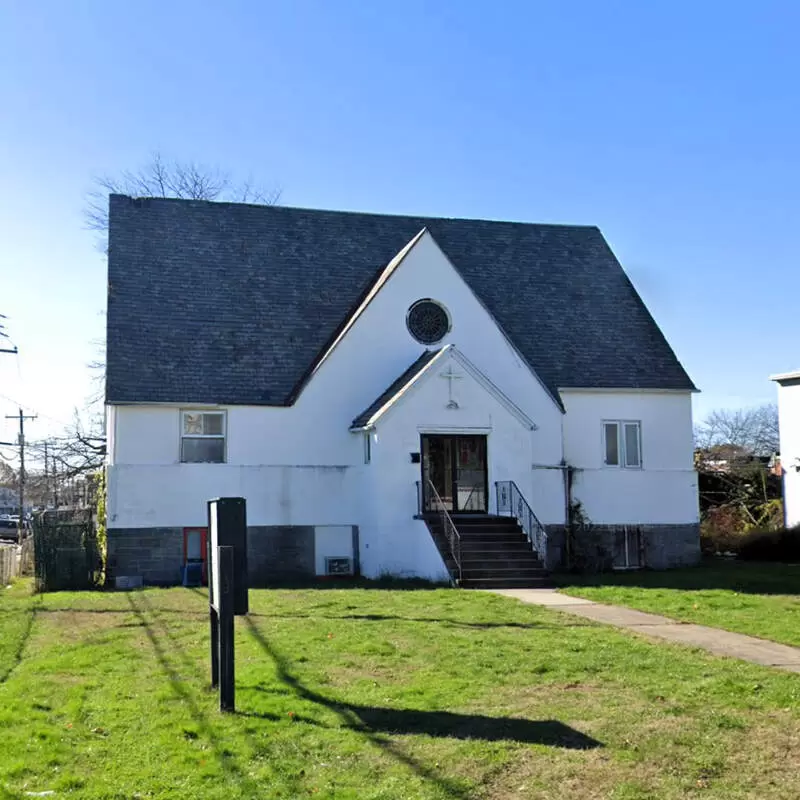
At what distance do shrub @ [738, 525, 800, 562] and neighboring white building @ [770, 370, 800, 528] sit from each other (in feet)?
15.0

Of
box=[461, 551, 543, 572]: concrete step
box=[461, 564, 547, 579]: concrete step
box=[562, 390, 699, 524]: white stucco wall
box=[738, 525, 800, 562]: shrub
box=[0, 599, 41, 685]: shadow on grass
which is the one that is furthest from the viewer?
box=[738, 525, 800, 562]: shrub

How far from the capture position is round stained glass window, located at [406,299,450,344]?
26.3m

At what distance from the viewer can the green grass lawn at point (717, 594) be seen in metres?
14.5

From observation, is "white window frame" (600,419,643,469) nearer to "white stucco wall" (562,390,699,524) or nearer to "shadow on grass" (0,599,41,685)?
"white stucco wall" (562,390,699,524)

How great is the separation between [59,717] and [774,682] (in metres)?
6.88

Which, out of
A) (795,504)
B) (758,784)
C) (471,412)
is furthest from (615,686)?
(795,504)

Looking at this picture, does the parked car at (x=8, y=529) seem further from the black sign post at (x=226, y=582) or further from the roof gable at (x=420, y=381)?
the black sign post at (x=226, y=582)

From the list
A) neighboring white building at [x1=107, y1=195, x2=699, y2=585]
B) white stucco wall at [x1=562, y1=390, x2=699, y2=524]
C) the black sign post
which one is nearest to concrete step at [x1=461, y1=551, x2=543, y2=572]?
neighboring white building at [x1=107, y1=195, x2=699, y2=585]

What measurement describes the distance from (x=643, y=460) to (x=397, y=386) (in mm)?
7796

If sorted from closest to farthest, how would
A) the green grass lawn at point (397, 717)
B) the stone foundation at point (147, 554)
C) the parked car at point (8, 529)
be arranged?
the green grass lawn at point (397, 717) < the stone foundation at point (147, 554) < the parked car at point (8, 529)

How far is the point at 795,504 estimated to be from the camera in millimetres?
34562

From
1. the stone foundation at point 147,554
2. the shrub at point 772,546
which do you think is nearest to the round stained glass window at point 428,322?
the stone foundation at point 147,554

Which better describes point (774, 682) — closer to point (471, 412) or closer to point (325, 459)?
point (471, 412)

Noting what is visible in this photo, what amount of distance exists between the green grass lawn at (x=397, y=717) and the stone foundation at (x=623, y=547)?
492 inches
